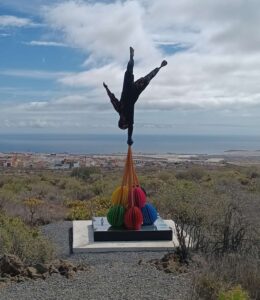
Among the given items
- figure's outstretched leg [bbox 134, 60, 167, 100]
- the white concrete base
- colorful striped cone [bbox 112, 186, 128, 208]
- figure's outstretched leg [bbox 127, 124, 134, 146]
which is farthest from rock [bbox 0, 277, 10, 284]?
figure's outstretched leg [bbox 134, 60, 167, 100]

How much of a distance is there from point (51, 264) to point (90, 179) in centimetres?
2085

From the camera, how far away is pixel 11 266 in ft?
25.9

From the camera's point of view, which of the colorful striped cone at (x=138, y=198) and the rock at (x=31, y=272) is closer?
the rock at (x=31, y=272)

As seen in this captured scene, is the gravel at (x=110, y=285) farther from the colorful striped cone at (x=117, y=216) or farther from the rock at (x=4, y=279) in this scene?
the colorful striped cone at (x=117, y=216)

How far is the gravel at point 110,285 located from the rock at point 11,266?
348mm

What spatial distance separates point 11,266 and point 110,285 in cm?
146

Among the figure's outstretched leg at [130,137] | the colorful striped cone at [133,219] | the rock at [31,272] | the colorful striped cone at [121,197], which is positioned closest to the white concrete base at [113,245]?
the colorful striped cone at [133,219]

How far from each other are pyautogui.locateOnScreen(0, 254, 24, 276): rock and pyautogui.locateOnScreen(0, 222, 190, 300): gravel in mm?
348

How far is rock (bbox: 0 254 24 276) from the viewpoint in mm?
7879

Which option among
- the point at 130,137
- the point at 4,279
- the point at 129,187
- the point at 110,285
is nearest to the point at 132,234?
the point at 129,187

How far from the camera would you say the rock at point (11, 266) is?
25.8 ft

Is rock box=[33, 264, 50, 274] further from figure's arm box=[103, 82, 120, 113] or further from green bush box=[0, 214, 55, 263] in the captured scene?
figure's arm box=[103, 82, 120, 113]

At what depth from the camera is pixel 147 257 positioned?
10469 mm

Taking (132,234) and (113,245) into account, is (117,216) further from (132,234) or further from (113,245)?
(113,245)
